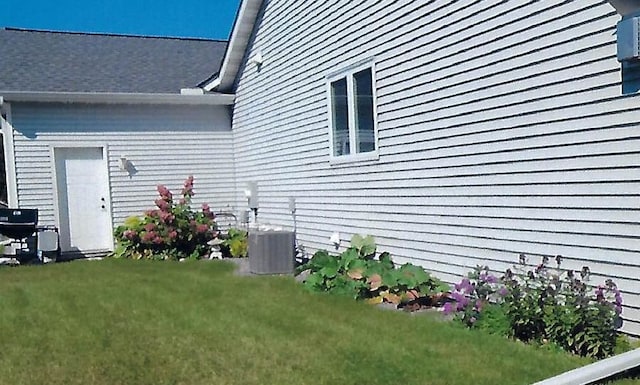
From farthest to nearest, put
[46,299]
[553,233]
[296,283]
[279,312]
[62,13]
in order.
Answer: [62,13] < [296,283] < [46,299] < [279,312] < [553,233]

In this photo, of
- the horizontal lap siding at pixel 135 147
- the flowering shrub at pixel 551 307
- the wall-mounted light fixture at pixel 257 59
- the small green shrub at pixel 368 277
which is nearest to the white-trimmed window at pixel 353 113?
the small green shrub at pixel 368 277

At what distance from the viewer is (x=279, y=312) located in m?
5.77

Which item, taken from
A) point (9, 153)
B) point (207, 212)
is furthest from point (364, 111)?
point (9, 153)

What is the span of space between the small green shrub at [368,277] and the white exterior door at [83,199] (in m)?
5.74

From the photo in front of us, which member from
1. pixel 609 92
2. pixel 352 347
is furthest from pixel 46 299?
pixel 609 92

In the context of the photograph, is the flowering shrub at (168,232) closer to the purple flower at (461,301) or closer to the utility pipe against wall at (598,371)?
the purple flower at (461,301)

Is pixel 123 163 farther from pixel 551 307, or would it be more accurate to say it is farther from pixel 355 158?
pixel 551 307

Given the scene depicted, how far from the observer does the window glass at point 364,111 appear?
24.2ft

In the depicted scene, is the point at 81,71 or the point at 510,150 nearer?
the point at 510,150

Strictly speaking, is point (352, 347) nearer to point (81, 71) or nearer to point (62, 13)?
point (81, 71)

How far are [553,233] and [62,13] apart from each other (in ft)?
60.5

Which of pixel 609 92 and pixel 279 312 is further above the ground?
pixel 609 92

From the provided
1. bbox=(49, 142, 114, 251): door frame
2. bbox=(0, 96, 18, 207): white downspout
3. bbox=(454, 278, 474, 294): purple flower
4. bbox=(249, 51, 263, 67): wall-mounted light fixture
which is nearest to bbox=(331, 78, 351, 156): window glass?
bbox=(249, 51, 263, 67): wall-mounted light fixture

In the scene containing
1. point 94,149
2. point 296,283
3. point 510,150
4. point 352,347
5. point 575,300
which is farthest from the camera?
point 94,149
